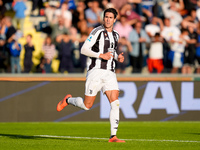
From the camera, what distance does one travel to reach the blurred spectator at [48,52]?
51.3 ft

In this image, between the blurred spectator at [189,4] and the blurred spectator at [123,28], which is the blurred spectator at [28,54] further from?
the blurred spectator at [189,4]

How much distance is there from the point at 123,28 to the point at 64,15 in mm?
2145

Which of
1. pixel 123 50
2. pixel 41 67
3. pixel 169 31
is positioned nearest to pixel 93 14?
pixel 123 50

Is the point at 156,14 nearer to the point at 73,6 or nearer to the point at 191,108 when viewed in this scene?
the point at 73,6

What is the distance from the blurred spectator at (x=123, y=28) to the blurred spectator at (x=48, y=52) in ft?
7.68

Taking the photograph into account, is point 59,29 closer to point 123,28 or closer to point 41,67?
point 41,67

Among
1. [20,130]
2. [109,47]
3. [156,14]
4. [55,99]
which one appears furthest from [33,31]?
[109,47]

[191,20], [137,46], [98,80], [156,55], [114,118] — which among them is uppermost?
[191,20]

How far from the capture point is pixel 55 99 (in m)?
14.9

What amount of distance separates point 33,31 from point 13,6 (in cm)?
133

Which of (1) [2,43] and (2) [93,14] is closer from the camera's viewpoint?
(1) [2,43]

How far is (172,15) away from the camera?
17797 mm

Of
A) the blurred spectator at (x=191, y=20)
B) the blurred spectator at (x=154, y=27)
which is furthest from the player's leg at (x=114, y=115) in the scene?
the blurred spectator at (x=191, y=20)

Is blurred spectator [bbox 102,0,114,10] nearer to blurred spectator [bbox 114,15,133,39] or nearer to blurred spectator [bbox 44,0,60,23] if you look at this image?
blurred spectator [bbox 114,15,133,39]
